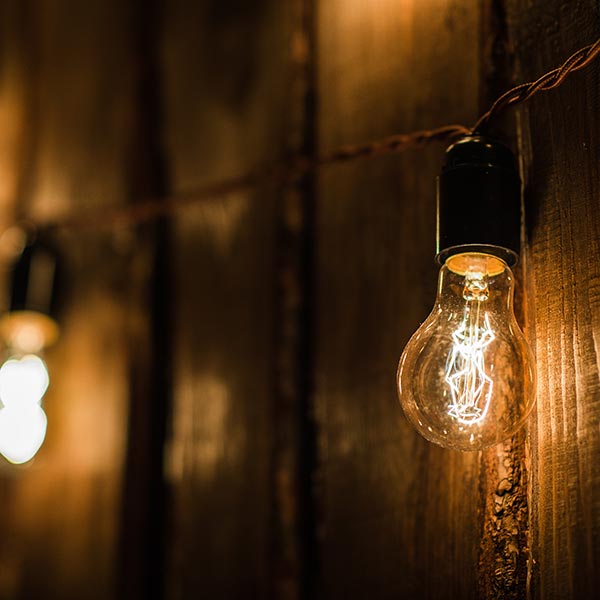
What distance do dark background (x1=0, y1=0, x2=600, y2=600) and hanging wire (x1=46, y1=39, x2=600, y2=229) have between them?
0.09 feet

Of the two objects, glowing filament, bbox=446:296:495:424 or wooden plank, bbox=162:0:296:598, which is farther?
wooden plank, bbox=162:0:296:598

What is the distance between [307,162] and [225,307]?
30 centimetres

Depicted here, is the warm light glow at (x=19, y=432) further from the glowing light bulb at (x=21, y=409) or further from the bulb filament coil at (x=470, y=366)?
the bulb filament coil at (x=470, y=366)

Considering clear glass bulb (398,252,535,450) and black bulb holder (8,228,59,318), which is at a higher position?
black bulb holder (8,228,59,318)

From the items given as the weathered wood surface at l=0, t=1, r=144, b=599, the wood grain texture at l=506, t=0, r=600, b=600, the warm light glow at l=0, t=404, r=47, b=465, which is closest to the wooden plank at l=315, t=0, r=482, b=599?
the wood grain texture at l=506, t=0, r=600, b=600

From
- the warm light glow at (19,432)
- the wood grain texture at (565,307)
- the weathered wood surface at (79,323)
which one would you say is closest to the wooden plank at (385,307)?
the wood grain texture at (565,307)

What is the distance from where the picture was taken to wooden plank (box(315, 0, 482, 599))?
1.06 metres

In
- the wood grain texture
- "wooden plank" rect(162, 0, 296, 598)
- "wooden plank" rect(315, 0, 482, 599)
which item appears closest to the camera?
the wood grain texture

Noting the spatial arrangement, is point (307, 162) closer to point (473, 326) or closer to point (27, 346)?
point (473, 326)

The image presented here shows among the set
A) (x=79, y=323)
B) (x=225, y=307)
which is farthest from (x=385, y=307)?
(x=79, y=323)

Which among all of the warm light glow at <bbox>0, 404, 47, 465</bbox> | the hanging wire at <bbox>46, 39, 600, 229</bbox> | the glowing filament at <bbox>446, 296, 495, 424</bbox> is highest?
the hanging wire at <bbox>46, 39, 600, 229</bbox>

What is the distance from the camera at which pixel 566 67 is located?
0.91 meters

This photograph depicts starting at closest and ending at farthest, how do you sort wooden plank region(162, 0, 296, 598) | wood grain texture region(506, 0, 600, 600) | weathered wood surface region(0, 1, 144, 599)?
1. wood grain texture region(506, 0, 600, 600)
2. wooden plank region(162, 0, 296, 598)
3. weathered wood surface region(0, 1, 144, 599)

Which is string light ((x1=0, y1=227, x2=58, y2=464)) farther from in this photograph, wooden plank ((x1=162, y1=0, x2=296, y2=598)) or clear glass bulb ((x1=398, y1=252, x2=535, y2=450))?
clear glass bulb ((x1=398, y1=252, x2=535, y2=450))
